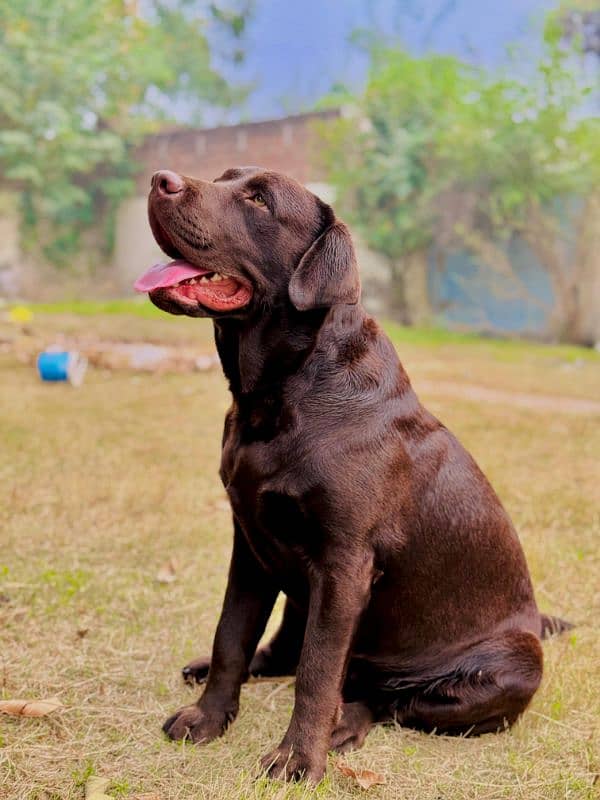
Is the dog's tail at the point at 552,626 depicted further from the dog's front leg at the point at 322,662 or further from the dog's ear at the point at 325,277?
the dog's ear at the point at 325,277

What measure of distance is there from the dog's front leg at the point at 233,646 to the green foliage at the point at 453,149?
595 inches

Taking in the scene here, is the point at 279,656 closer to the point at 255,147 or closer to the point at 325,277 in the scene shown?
the point at 325,277

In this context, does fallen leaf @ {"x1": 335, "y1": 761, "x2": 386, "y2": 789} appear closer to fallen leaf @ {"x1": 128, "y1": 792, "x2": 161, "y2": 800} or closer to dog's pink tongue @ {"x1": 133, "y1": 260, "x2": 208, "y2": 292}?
fallen leaf @ {"x1": 128, "y1": 792, "x2": 161, "y2": 800}

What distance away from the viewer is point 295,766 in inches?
87.2

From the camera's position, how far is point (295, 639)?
288 cm

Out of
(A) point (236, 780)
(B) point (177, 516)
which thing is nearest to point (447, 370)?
(B) point (177, 516)

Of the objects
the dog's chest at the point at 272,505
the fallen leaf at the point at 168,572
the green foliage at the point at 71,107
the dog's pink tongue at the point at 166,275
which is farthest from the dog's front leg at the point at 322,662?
the green foliage at the point at 71,107

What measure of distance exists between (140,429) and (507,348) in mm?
9357

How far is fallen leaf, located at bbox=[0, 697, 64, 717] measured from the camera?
8.20 feet

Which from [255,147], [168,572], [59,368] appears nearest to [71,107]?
[255,147]

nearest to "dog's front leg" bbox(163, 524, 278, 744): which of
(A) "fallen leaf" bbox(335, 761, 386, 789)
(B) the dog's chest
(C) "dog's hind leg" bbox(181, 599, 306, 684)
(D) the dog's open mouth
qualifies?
(B) the dog's chest

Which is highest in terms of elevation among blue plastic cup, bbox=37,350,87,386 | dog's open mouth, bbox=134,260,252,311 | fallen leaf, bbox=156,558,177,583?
dog's open mouth, bbox=134,260,252,311

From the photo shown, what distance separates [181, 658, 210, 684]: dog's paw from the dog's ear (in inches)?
53.9

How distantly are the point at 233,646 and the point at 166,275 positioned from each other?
1.10 m
